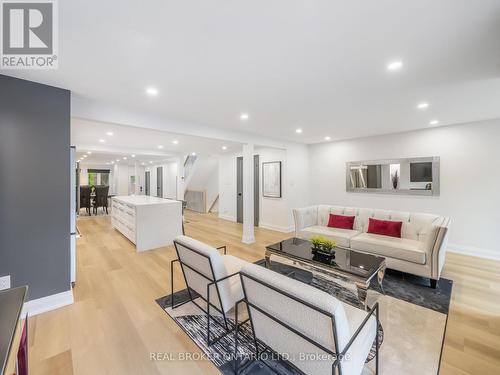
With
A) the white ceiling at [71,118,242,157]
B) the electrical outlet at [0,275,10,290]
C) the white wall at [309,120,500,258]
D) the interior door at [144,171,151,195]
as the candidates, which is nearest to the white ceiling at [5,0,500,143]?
the white wall at [309,120,500,258]

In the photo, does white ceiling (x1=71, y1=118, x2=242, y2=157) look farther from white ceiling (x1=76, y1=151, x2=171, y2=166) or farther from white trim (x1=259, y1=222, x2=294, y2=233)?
white trim (x1=259, y1=222, x2=294, y2=233)

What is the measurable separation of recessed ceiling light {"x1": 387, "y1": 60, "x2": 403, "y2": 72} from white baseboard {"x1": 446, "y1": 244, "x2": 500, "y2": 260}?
3976mm

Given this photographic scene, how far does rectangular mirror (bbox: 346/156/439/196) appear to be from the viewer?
438 centimetres

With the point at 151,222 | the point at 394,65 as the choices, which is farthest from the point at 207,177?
the point at 394,65

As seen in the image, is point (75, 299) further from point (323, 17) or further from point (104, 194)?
point (104, 194)

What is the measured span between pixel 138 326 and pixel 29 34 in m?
2.52

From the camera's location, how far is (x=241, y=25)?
1.46 meters

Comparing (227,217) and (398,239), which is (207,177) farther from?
(398,239)

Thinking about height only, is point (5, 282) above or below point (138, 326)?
above

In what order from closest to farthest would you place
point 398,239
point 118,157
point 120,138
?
point 398,239 < point 120,138 < point 118,157

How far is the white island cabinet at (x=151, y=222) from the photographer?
4250 mm

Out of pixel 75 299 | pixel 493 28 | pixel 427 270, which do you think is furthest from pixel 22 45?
pixel 427 270

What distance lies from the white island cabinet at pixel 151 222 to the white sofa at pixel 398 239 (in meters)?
2.60

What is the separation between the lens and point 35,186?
2.27 meters
